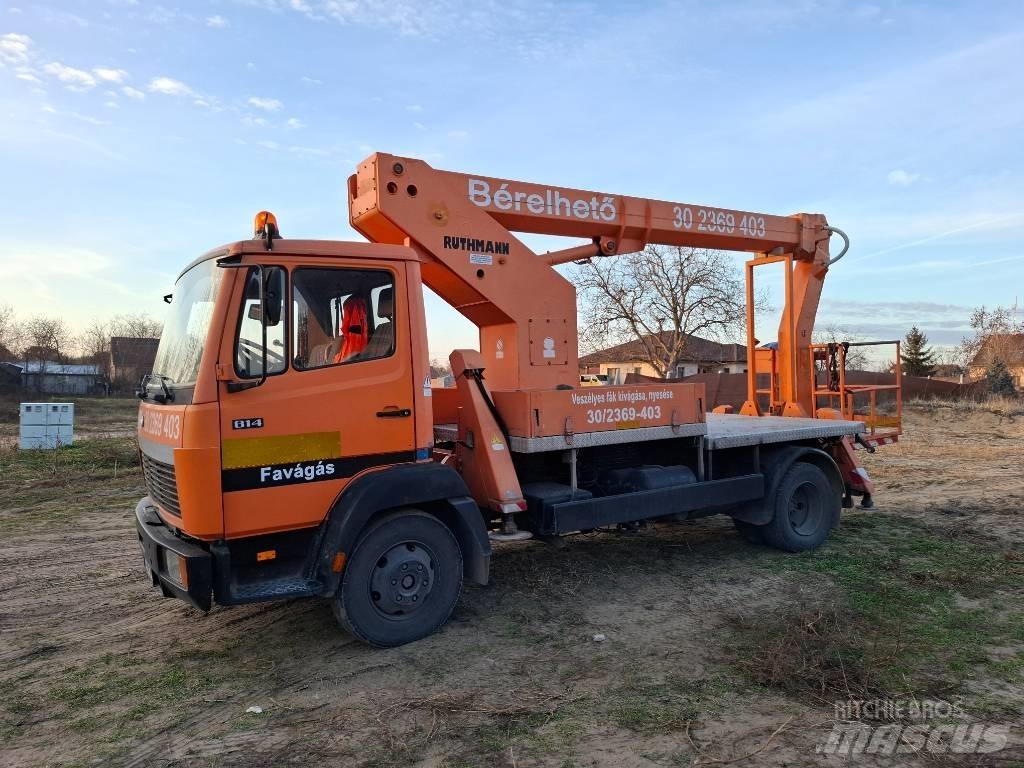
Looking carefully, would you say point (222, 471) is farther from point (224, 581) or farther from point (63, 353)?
point (63, 353)

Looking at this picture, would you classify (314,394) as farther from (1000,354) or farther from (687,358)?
(1000,354)

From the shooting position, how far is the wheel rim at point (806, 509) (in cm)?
743

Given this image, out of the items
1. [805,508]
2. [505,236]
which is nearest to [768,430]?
[805,508]

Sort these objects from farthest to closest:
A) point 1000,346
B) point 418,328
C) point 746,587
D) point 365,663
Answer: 1. point 1000,346
2. point 746,587
3. point 418,328
4. point 365,663

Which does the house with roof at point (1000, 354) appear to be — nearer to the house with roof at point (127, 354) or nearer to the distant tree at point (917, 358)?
the distant tree at point (917, 358)

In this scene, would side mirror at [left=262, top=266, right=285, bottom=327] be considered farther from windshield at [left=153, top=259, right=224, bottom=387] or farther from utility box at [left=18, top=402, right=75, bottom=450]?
utility box at [left=18, top=402, right=75, bottom=450]

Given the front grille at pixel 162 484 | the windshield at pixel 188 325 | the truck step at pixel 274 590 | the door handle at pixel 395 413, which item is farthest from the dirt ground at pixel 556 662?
the windshield at pixel 188 325

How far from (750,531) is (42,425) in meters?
15.0

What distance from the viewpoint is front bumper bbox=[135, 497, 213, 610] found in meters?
4.24

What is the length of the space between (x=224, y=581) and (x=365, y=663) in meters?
1.05

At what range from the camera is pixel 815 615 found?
207 inches

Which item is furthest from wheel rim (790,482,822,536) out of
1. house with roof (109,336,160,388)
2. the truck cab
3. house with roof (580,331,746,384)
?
house with roof (109,336,160,388)

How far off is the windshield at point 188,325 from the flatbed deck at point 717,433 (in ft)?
6.95

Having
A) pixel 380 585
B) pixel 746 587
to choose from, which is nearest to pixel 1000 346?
pixel 746 587
